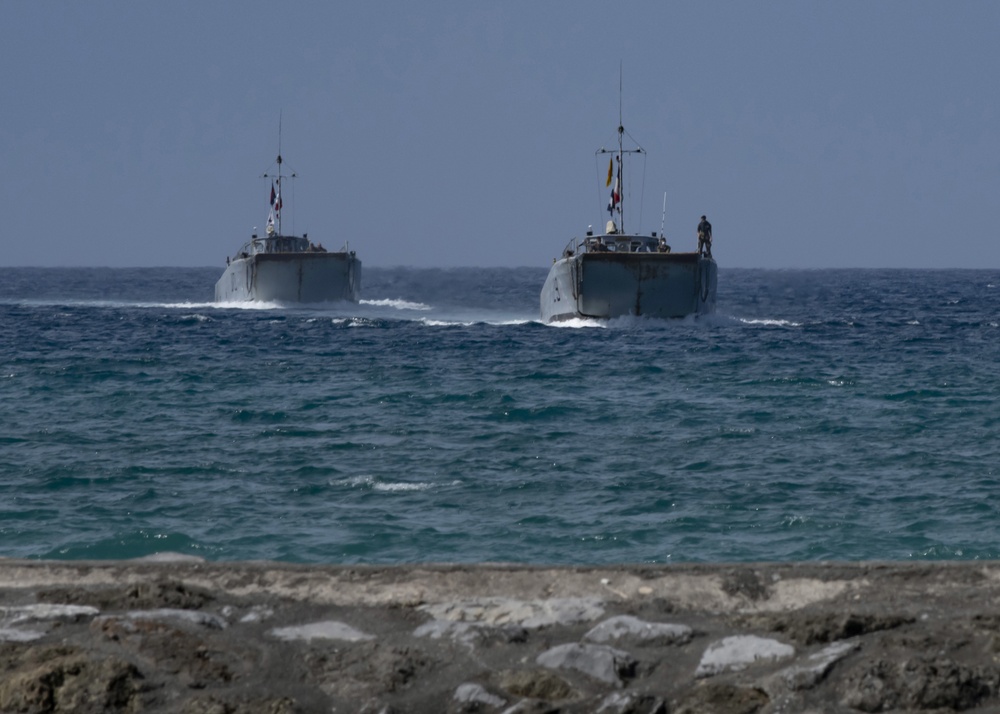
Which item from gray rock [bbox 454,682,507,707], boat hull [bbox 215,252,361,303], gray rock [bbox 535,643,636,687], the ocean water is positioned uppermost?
boat hull [bbox 215,252,361,303]

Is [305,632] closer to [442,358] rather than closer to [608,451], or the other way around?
[608,451]

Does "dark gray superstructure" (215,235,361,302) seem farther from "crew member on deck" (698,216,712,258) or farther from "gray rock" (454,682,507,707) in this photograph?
"gray rock" (454,682,507,707)

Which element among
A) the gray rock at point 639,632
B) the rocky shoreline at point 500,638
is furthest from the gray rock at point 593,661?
the gray rock at point 639,632

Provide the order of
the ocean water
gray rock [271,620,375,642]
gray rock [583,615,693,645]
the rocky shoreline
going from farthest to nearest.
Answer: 1. the ocean water
2. gray rock [271,620,375,642]
3. gray rock [583,615,693,645]
4. the rocky shoreline

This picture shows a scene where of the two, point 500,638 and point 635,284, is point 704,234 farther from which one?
point 500,638

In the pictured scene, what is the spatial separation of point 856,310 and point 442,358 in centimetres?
2887

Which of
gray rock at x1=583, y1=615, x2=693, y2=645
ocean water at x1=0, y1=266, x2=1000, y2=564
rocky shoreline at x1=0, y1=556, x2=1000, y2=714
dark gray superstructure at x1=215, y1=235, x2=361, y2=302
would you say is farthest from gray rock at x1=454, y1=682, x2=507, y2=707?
dark gray superstructure at x1=215, y1=235, x2=361, y2=302

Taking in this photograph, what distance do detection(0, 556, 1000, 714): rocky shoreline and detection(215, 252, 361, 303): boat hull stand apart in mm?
51922

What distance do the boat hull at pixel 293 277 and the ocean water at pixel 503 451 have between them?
2312 centimetres

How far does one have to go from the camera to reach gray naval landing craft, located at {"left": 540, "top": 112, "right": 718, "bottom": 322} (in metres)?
40.1

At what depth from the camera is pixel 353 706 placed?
16.1 feet

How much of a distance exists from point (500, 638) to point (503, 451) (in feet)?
38.2

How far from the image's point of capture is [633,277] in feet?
132

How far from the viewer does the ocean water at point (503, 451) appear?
12445mm
